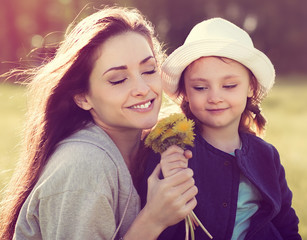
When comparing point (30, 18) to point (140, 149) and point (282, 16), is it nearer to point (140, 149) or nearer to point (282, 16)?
point (282, 16)

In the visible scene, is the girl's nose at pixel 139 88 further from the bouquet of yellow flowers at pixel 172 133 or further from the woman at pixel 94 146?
the bouquet of yellow flowers at pixel 172 133

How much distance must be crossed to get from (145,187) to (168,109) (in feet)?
3.07

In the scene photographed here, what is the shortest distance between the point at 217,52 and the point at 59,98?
1.17 m

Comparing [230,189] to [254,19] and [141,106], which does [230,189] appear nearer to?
[141,106]

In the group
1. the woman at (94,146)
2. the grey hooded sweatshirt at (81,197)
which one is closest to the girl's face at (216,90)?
the woman at (94,146)

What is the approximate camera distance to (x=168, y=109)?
3932mm

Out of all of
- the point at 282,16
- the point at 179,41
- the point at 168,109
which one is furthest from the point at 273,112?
the point at 282,16

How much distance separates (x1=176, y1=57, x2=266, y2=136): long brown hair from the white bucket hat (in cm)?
5

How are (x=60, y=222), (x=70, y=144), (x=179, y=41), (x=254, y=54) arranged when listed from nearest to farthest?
(x=60, y=222) < (x=70, y=144) < (x=254, y=54) < (x=179, y=41)

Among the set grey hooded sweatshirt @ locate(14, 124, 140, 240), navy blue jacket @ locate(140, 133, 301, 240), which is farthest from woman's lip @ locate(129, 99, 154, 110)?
navy blue jacket @ locate(140, 133, 301, 240)

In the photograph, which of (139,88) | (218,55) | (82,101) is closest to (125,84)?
(139,88)

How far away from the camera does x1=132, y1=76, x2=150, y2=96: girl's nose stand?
119 inches

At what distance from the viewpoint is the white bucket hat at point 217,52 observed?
3340 millimetres

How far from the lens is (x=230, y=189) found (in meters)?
3.27
